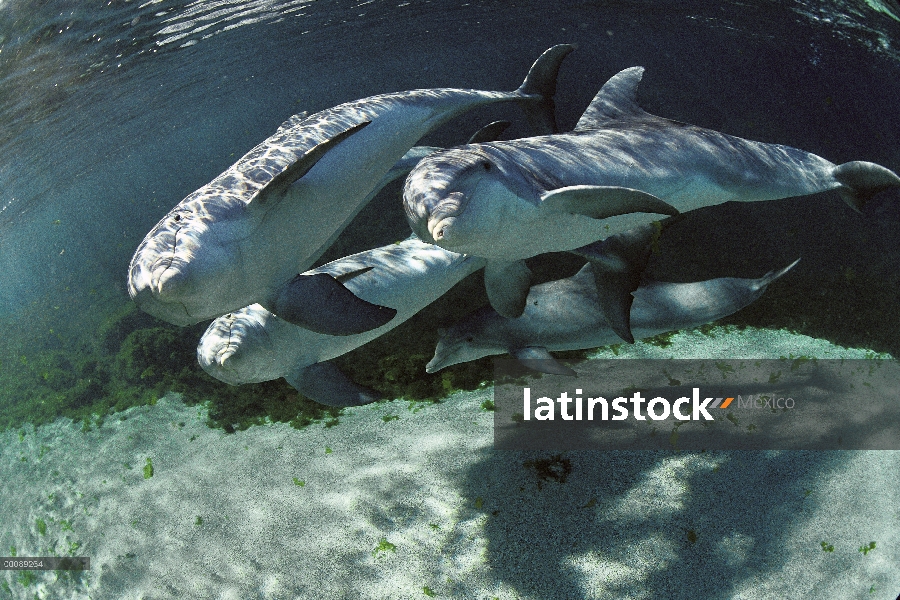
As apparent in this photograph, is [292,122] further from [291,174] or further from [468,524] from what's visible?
[468,524]

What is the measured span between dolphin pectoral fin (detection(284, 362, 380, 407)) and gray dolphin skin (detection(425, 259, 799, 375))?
113cm

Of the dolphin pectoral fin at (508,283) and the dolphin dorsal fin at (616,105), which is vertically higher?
the dolphin dorsal fin at (616,105)

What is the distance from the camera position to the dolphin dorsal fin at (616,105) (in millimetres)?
4156

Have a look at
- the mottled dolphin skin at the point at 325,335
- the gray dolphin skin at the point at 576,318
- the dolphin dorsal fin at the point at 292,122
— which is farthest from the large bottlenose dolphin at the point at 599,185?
the dolphin dorsal fin at the point at 292,122

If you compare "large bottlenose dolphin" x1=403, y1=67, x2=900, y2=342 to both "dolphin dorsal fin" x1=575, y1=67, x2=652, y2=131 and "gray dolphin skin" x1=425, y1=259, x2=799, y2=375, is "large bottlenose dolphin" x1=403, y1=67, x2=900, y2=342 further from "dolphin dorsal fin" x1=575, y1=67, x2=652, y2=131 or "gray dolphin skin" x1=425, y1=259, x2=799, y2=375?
"gray dolphin skin" x1=425, y1=259, x2=799, y2=375

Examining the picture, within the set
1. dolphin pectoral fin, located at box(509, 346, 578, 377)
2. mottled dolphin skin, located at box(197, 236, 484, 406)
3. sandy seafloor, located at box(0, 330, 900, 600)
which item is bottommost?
sandy seafloor, located at box(0, 330, 900, 600)

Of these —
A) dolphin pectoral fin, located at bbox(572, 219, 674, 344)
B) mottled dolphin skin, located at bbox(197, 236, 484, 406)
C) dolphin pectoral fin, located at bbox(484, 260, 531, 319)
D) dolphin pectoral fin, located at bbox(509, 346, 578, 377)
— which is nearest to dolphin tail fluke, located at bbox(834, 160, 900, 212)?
dolphin pectoral fin, located at bbox(572, 219, 674, 344)

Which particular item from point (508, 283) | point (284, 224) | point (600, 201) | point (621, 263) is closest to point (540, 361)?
point (508, 283)

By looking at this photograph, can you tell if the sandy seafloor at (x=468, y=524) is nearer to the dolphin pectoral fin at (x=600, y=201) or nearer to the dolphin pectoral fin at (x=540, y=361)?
the dolphin pectoral fin at (x=540, y=361)

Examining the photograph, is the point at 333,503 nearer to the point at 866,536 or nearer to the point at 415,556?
the point at 415,556

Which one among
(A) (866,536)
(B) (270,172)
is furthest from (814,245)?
(B) (270,172)

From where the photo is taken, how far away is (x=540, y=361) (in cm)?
580

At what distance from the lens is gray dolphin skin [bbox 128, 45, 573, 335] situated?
2941 millimetres

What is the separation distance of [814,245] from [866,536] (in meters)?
6.39
